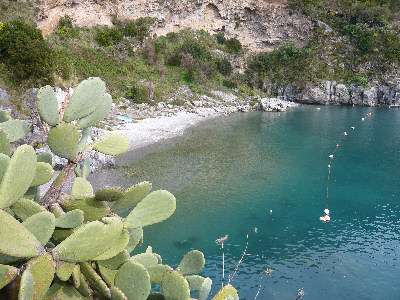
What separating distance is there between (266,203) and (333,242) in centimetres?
315

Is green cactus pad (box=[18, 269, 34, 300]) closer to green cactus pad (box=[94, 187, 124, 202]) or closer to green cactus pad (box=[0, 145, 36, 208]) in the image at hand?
green cactus pad (box=[0, 145, 36, 208])

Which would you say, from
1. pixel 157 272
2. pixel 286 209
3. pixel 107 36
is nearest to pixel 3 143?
pixel 157 272

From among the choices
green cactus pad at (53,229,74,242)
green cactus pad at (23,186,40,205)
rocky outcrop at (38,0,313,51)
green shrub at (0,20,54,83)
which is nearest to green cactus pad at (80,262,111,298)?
green cactus pad at (53,229,74,242)

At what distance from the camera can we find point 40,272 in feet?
5.13

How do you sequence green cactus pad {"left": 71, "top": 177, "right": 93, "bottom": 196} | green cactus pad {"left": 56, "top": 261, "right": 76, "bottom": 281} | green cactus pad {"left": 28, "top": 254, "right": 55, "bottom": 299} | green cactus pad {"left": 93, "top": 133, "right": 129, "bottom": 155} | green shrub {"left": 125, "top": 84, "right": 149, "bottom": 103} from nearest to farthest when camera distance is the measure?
green cactus pad {"left": 28, "top": 254, "right": 55, "bottom": 299}, green cactus pad {"left": 56, "top": 261, "right": 76, "bottom": 281}, green cactus pad {"left": 71, "top": 177, "right": 93, "bottom": 196}, green cactus pad {"left": 93, "top": 133, "right": 129, "bottom": 155}, green shrub {"left": 125, "top": 84, "right": 149, "bottom": 103}

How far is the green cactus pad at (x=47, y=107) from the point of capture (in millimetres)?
2244

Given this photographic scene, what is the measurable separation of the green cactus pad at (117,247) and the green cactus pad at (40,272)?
334mm

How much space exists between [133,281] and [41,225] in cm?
66

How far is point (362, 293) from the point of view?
7.89 meters

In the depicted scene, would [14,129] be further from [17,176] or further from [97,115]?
[17,176]

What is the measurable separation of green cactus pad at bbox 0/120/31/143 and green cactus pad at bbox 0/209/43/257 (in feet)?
3.55

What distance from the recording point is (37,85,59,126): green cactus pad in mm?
2244

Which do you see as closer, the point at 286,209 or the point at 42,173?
the point at 42,173

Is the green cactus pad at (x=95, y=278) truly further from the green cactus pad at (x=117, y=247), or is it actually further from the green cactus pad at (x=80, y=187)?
the green cactus pad at (x=80, y=187)
